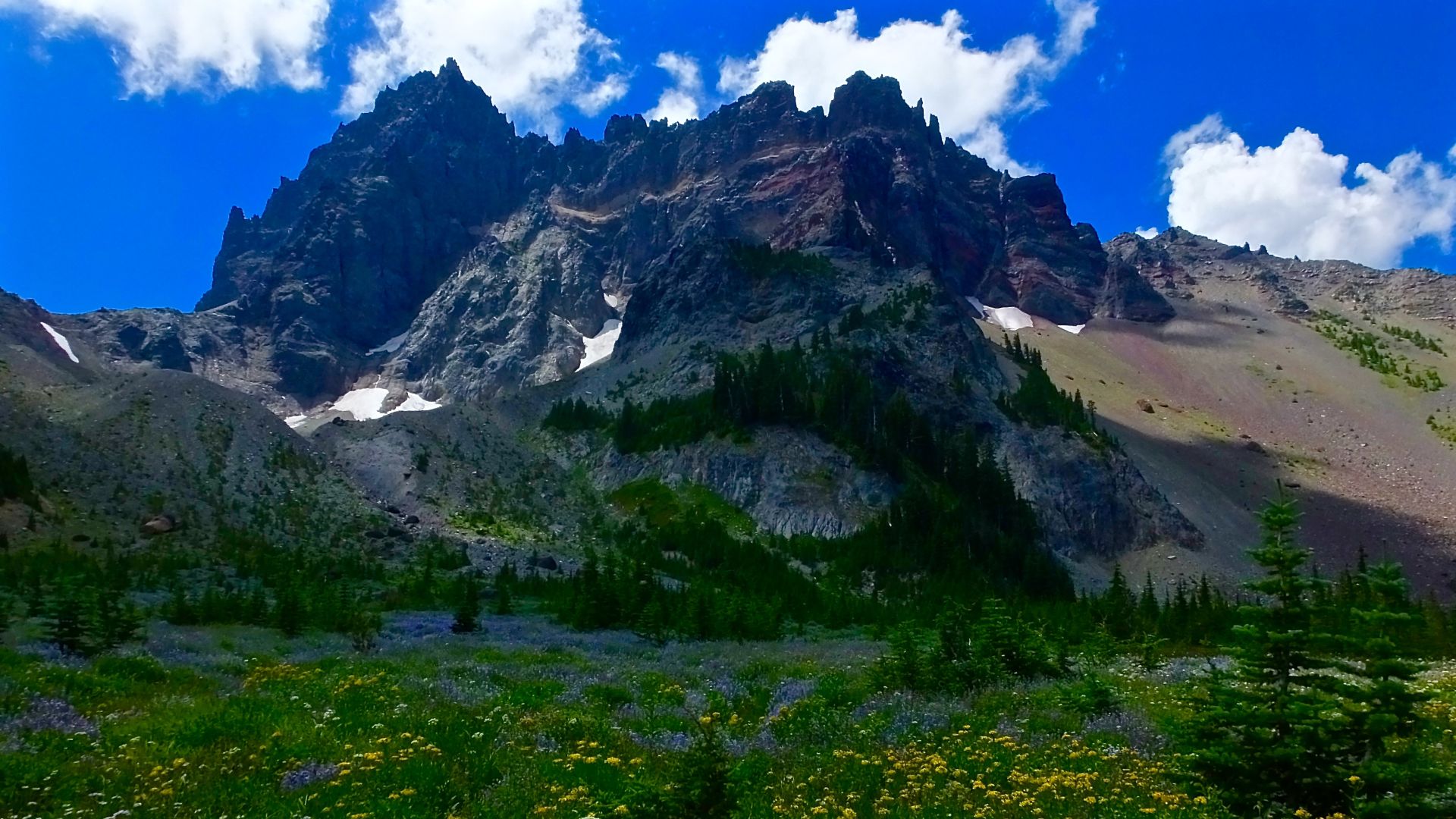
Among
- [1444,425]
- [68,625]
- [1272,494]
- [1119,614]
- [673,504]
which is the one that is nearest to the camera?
[68,625]

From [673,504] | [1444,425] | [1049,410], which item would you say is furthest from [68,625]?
[1444,425]

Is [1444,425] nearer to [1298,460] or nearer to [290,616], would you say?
[1298,460]

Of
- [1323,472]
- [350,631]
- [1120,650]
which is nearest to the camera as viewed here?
[350,631]

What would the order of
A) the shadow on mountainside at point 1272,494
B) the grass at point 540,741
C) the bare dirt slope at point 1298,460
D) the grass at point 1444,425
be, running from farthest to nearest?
1. the grass at point 1444,425
2. the bare dirt slope at point 1298,460
3. the shadow on mountainside at point 1272,494
4. the grass at point 540,741

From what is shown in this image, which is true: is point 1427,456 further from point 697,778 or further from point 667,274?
point 697,778

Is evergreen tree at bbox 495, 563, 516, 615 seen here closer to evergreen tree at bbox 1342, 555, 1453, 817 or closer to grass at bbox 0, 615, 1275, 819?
grass at bbox 0, 615, 1275, 819

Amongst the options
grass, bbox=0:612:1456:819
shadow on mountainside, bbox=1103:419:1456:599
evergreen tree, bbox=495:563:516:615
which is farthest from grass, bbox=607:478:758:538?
grass, bbox=0:612:1456:819

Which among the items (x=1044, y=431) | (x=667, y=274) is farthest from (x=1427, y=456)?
(x=667, y=274)

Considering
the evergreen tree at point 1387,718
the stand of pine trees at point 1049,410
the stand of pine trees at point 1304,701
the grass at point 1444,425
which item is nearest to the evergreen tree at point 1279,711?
the stand of pine trees at point 1304,701

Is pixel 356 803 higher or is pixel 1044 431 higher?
pixel 1044 431

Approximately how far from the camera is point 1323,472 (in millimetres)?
157125

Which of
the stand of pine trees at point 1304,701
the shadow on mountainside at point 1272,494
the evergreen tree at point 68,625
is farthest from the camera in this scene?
the shadow on mountainside at point 1272,494

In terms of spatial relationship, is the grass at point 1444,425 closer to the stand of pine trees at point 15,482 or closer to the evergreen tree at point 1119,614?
the evergreen tree at point 1119,614

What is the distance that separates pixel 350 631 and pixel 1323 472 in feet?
588
